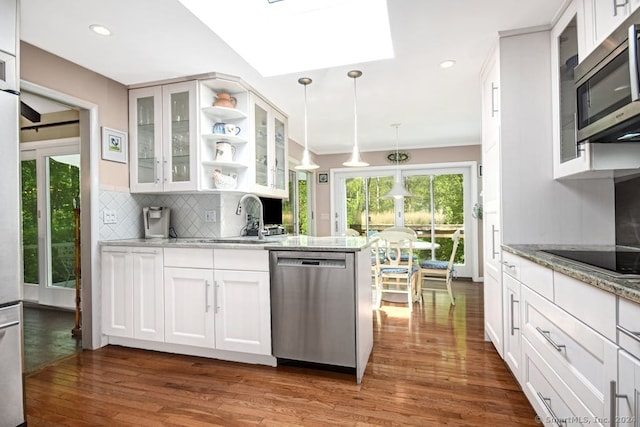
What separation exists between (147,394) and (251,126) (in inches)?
89.3

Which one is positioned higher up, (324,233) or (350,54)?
(350,54)

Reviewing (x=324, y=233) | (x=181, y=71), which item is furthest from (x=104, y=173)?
(x=324, y=233)

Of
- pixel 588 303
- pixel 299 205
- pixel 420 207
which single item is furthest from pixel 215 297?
pixel 420 207

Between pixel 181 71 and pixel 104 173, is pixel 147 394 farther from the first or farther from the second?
pixel 181 71

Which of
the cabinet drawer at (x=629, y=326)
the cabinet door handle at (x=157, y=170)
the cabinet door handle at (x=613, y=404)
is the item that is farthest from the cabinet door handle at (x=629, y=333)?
the cabinet door handle at (x=157, y=170)

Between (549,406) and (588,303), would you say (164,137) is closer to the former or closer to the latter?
(588,303)

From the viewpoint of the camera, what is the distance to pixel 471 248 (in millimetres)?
5410

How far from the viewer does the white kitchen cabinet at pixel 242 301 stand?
7.33 ft

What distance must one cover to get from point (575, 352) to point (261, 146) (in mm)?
2872

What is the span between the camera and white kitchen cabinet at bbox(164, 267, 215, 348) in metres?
2.36

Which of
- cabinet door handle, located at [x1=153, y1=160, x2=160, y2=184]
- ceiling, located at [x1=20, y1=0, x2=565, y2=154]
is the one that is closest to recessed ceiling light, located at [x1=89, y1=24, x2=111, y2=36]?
ceiling, located at [x1=20, y1=0, x2=565, y2=154]

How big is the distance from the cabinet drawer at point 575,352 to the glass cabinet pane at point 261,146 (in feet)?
8.12

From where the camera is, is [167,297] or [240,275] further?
[167,297]

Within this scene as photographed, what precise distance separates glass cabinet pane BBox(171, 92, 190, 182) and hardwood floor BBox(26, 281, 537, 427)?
61.2 inches
